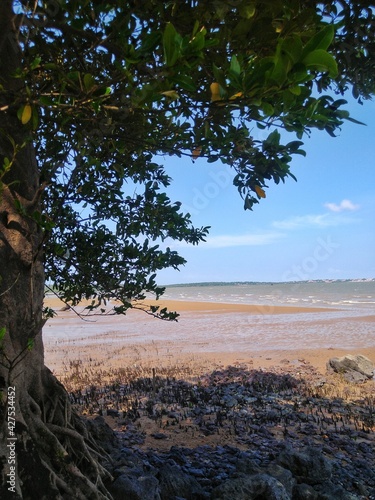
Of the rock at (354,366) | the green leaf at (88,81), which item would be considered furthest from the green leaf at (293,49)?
the rock at (354,366)

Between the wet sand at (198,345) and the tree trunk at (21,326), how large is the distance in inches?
337

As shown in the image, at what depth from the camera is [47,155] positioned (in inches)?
167

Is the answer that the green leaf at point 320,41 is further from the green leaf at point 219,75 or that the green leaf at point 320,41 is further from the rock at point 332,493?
the rock at point 332,493

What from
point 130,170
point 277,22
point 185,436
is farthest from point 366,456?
point 277,22

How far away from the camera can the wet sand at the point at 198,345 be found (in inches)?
512

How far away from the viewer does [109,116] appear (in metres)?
2.65

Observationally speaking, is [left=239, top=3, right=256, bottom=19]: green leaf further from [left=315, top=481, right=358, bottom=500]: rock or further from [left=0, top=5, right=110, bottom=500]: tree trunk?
[left=315, top=481, right=358, bottom=500]: rock

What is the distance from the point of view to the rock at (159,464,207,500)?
12.0 feet

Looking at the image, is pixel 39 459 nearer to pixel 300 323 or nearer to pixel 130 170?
pixel 130 170

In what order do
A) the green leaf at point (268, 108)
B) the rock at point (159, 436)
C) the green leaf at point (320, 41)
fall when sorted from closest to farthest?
the green leaf at point (320, 41) → the green leaf at point (268, 108) → the rock at point (159, 436)

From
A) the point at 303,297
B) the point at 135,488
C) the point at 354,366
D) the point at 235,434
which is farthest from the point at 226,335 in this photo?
the point at 303,297

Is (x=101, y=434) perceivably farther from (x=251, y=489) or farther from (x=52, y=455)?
(x=251, y=489)

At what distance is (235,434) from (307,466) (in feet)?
5.52

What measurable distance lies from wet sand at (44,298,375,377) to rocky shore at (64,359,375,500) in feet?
7.81
